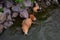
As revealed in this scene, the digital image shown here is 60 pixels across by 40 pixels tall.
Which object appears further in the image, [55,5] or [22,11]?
A: [55,5]

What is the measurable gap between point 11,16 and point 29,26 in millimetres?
377

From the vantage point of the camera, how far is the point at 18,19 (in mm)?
3252

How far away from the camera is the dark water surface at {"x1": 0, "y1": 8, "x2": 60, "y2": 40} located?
9.86 feet

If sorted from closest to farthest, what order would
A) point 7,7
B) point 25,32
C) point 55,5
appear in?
point 25,32, point 7,7, point 55,5

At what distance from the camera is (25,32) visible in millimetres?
3027

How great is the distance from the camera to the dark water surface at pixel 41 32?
9.86ft

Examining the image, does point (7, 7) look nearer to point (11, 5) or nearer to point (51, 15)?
point (11, 5)

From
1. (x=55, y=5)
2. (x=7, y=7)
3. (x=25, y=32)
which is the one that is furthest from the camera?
(x=55, y=5)

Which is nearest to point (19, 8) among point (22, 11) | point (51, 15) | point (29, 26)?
point (22, 11)

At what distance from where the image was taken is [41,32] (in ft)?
10.1

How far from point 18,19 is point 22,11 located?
15cm

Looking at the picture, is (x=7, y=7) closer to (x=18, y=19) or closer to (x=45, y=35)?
(x=18, y=19)

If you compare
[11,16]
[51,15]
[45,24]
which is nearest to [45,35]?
[45,24]

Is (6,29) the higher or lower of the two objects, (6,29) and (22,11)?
the lower
